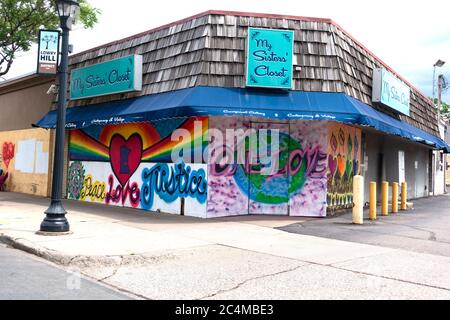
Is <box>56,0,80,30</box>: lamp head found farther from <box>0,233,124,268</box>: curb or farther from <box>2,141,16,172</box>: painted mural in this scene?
<box>2,141,16,172</box>: painted mural

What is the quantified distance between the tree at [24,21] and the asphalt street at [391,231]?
1300 centimetres

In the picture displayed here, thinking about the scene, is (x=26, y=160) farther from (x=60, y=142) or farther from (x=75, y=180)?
(x=60, y=142)

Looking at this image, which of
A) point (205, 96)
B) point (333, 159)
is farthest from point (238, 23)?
point (333, 159)

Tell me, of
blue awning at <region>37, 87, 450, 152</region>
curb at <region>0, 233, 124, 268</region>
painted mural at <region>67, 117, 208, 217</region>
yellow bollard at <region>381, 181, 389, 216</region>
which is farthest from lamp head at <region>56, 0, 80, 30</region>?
yellow bollard at <region>381, 181, 389, 216</region>

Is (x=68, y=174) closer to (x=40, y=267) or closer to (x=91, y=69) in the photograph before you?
(x=91, y=69)

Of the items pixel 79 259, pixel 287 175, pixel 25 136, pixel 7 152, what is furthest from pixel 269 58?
pixel 7 152

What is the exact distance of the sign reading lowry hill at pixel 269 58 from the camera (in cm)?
1185

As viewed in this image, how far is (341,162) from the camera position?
1364 cm

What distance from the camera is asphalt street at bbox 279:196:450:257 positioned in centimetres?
895

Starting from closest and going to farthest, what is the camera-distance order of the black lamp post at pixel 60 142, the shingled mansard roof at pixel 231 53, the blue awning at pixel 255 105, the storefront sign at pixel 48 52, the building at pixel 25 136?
the black lamp post at pixel 60 142
the storefront sign at pixel 48 52
the blue awning at pixel 255 105
the shingled mansard roof at pixel 231 53
the building at pixel 25 136

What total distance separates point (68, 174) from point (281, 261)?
1183 cm

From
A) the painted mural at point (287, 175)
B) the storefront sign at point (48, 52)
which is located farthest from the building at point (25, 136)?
the painted mural at point (287, 175)

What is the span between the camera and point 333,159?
1309 centimetres

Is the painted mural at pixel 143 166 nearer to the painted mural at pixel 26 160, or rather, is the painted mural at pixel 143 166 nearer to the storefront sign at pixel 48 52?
the painted mural at pixel 26 160
